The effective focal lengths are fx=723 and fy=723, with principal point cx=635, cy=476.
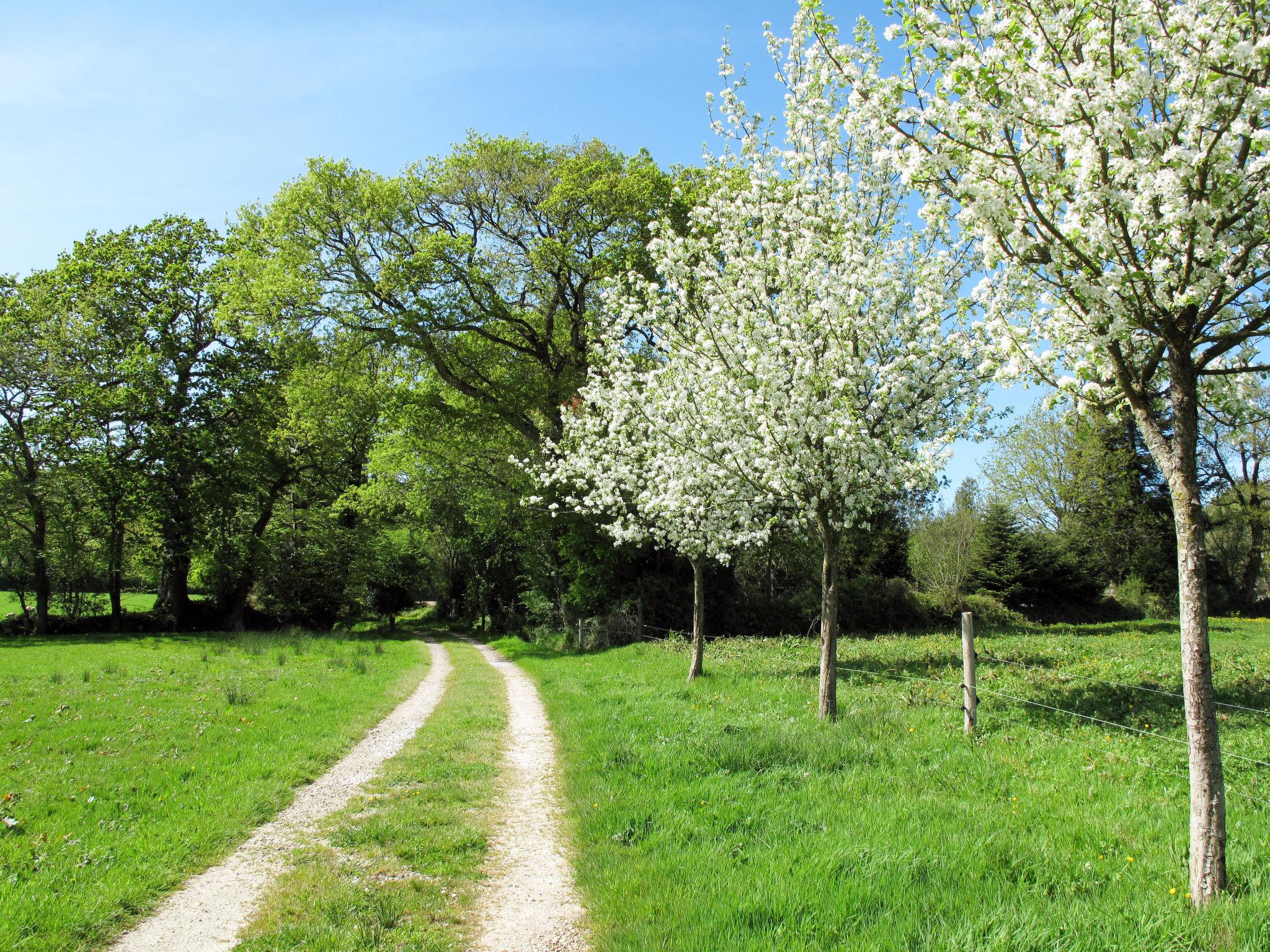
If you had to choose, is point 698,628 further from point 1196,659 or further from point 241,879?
point 1196,659

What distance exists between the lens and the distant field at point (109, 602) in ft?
104

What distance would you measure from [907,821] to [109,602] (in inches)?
1492

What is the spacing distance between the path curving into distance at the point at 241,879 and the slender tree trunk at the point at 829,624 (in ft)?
19.6

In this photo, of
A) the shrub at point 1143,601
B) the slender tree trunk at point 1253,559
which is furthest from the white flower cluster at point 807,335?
the slender tree trunk at point 1253,559

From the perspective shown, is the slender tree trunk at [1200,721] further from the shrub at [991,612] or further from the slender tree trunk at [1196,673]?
the shrub at [991,612]

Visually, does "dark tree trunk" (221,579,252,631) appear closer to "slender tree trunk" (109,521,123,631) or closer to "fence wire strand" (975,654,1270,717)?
"slender tree trunk" (109,521,123,631)

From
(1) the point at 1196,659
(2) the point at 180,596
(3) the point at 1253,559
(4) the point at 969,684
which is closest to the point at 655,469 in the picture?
(4) the point at 969,684

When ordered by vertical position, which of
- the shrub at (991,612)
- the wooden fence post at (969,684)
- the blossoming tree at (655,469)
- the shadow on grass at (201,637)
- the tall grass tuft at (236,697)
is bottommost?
the shadow on grass at (201,637)

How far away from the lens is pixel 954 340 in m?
7.80

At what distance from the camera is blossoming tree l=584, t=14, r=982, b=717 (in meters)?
8.46

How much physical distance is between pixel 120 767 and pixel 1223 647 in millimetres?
22910

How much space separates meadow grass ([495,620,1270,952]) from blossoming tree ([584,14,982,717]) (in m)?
2.20

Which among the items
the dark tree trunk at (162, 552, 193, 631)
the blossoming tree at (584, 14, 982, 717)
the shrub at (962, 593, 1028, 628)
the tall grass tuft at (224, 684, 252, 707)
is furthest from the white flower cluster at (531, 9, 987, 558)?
the dark tree trunk at (162, 552, 193, 631)

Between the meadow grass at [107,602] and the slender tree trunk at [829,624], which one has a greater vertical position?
the slender tree trunk at [829,624]
